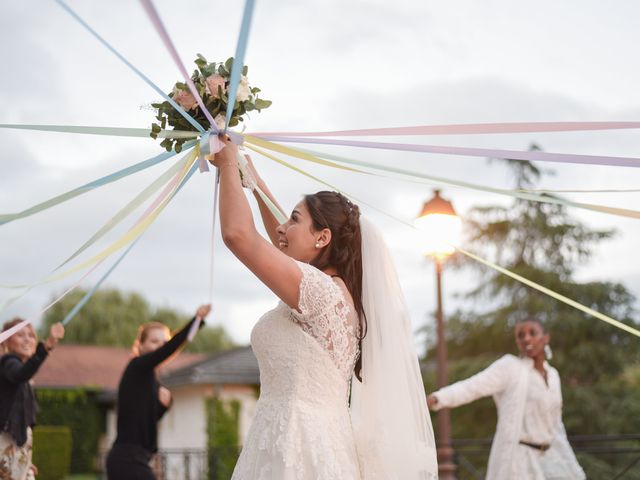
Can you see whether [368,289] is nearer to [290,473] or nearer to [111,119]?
[290,473]

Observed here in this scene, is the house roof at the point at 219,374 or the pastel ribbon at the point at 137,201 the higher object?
the house roof at the point at 219,374

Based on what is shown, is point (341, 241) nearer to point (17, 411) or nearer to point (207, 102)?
point (207, 102)

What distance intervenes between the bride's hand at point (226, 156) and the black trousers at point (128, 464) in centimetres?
292

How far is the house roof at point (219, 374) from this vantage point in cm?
2183

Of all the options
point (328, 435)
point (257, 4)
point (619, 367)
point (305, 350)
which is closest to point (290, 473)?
point (328, 435)

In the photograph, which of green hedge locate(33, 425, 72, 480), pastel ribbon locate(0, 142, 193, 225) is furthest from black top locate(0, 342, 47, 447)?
green hedge locate(33, 425, 72, 480)

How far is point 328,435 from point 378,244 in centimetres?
89

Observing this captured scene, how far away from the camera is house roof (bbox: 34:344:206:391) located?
30141 millimetres

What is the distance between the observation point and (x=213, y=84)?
3.29 meters

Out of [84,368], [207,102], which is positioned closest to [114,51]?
[207,102]

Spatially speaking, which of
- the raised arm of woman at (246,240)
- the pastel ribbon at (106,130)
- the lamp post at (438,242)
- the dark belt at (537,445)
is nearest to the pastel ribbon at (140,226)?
the pastel ribbon at (106,130)

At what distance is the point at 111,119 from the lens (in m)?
3.86

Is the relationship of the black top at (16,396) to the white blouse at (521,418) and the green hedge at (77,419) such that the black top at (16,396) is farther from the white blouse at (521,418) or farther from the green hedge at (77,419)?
the green hedge at (77,419)

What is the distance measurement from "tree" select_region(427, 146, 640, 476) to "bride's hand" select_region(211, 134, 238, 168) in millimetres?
15635
